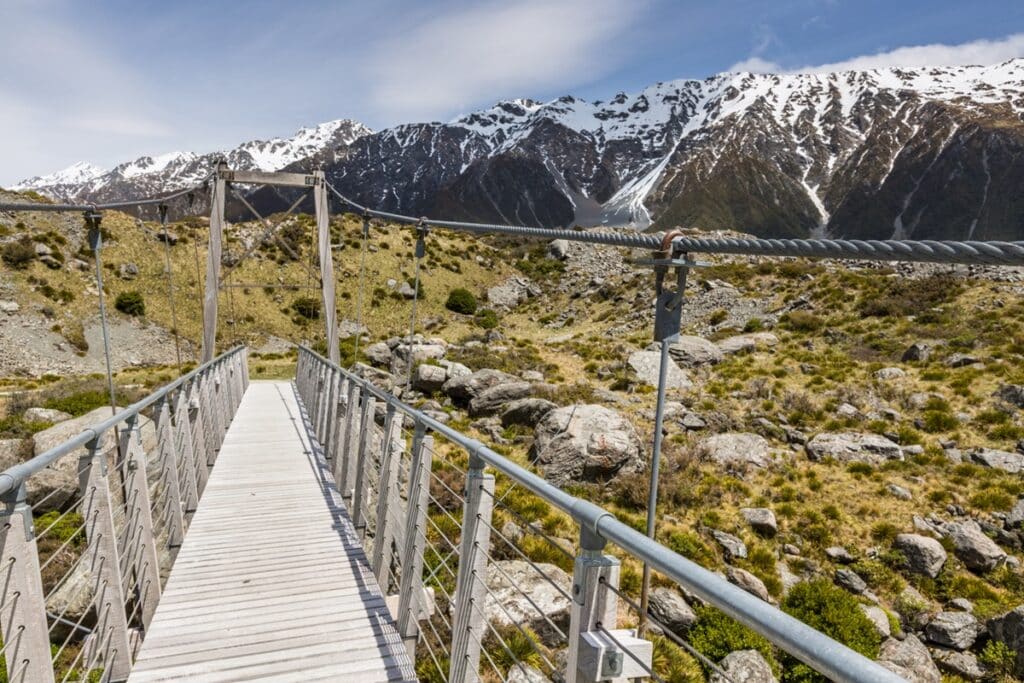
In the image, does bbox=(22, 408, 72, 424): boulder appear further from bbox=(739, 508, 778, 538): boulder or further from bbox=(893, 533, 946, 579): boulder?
bbox=(893, 533, 946, 579): boulder

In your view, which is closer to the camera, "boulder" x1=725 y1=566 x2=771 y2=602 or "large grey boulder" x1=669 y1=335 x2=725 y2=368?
"boulder" x1=725 y1=566 x2=771 y2=602

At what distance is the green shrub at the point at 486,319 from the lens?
37.0 metres

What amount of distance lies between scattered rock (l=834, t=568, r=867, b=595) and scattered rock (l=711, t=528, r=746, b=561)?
135 cm

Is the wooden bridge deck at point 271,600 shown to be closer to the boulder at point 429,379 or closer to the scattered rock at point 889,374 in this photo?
the boulder at point 429,379

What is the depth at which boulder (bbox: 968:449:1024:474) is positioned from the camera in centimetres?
1093

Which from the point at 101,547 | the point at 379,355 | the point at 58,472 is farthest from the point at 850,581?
the point at 379,355

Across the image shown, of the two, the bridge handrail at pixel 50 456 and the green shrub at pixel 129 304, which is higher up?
the bridge handrail at pixel 50 456

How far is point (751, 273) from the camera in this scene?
32.4 m

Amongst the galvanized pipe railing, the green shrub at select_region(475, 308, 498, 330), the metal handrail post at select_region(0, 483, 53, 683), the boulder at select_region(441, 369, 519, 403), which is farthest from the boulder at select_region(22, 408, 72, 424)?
the green shrub at select_region(475, 308, 498, 330)

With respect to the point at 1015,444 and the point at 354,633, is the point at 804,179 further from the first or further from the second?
the point at 354,633

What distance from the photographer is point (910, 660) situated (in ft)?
21.9

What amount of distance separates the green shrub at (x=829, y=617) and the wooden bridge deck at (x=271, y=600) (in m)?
5.25

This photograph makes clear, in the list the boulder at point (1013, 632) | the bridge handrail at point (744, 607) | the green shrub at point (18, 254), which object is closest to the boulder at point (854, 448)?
the boulder at point (1013, 632)

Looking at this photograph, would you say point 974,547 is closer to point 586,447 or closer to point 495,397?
point 586,447
